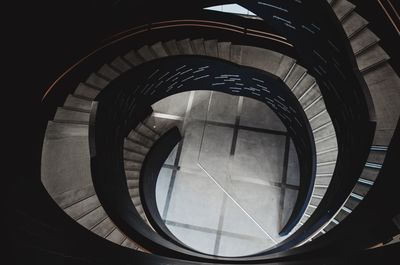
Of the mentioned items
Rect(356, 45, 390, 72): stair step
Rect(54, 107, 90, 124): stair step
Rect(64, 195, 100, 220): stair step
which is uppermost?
Rect(356, 45, 390, 72): stair step

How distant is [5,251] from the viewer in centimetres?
186

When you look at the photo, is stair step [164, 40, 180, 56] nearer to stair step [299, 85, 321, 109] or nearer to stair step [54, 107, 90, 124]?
stair step [54, 107, 90, 124]

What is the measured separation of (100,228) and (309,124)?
5006 mm

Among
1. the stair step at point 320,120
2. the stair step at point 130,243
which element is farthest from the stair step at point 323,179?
the stair step at point 130,243

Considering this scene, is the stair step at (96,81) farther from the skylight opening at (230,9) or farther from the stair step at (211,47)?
the skylight opening at (230,9)

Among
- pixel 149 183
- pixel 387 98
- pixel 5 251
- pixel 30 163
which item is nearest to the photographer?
pixel 5 251

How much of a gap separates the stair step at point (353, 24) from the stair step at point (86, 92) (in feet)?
16.1

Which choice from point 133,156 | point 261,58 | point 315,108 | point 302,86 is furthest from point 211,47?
point 133,156

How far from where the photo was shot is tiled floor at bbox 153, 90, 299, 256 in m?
9.74

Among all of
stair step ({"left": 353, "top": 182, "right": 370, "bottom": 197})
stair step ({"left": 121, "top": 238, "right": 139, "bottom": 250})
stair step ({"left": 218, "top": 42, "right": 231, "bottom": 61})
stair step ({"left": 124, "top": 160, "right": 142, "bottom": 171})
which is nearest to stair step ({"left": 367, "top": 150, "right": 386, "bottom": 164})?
stair step ({"left": 353, "top": 182, "right": 370, "bottom": 197})

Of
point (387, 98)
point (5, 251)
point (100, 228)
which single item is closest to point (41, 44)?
point (100, 228)

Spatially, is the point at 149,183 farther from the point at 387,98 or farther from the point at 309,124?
the point at 387,98

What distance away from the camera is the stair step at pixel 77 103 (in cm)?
585

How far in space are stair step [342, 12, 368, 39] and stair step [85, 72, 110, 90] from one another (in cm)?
483
